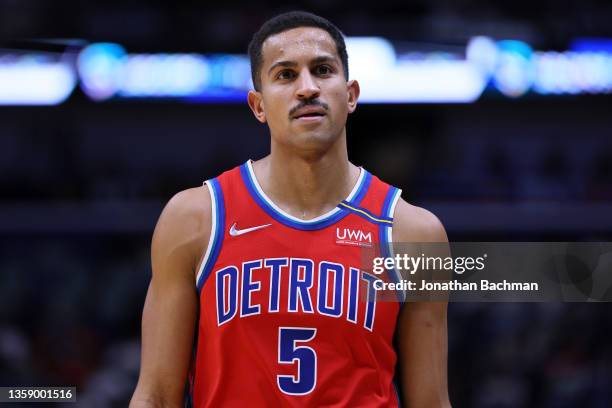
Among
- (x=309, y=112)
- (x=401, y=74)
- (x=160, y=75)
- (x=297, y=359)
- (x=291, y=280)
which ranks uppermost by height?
(x=160, y=75)

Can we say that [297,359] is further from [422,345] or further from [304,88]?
[304,88]

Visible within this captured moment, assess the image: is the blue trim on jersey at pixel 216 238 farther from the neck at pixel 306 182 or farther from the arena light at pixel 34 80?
the arena light at pixel 34 80

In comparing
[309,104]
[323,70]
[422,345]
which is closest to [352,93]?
[323,70]

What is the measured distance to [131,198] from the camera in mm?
9281

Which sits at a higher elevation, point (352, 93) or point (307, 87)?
point (352, 93)

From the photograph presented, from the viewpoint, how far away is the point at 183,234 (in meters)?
3.19

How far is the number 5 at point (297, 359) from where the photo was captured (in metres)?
3.05

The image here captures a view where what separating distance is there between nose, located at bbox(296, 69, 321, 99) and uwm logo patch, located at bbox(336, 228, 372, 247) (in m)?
0.46

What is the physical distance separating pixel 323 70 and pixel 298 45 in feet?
0.38

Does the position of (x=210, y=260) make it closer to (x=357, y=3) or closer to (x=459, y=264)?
(x=459, y=264)

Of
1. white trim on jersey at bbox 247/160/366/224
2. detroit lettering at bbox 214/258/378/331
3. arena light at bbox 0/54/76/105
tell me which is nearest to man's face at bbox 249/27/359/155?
white trim on jersey at bbox 247/160/366/224

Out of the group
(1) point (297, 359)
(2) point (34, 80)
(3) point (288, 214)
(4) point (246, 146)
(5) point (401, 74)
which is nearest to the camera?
(1) point (297, 359)

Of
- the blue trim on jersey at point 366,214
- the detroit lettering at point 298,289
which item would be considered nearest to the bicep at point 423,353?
the detroit lettering at point 298,289

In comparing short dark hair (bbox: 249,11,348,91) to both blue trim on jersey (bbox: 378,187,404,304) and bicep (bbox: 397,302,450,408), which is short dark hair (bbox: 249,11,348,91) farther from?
bicep (bbox: 397,302,450,408)
